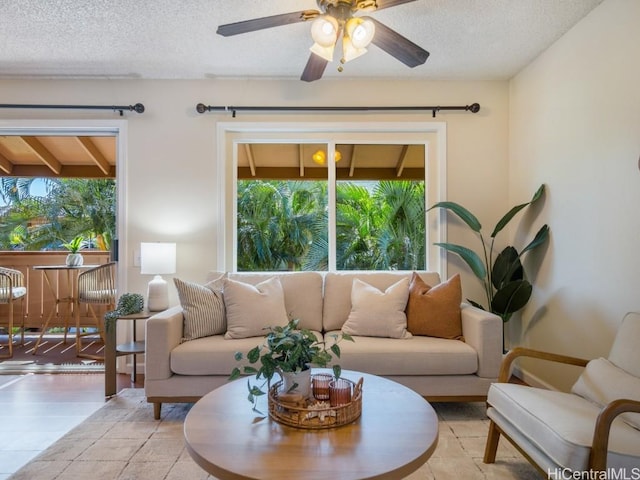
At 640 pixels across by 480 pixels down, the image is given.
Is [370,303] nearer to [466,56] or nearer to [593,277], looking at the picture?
[593,277]

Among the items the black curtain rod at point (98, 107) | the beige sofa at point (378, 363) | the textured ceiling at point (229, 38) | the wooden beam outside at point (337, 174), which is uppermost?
the textured ceiling at point (229, 38)

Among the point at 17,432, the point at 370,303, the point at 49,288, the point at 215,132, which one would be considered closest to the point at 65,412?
the point at 17,432

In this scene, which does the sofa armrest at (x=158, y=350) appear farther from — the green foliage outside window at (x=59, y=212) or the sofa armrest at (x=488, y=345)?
the sofa armrest at (x=488, y=345)

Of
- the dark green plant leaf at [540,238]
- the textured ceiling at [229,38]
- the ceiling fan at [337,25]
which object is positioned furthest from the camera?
the dark green plant leaf at [540,238]

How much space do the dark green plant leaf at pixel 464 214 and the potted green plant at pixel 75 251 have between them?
3372 millimetres

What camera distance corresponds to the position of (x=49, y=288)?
13.1ft

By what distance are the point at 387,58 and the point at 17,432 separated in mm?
3615

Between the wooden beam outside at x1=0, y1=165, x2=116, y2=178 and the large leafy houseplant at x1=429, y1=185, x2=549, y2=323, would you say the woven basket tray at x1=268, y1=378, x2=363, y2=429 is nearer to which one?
the large leafy houseplant at x1=429, y1=185, x2=549, y2=323

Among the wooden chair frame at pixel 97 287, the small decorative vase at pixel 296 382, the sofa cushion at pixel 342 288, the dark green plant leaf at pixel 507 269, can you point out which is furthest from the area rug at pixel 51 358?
the dark green plant leaf at pixel 507 269

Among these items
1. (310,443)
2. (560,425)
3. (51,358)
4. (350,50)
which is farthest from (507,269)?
(51,358)

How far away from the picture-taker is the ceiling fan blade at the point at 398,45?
75.4 inches

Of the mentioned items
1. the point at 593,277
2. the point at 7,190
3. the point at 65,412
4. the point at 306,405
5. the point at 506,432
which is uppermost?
the point at 7,190

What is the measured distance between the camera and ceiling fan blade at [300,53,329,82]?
2.18 m

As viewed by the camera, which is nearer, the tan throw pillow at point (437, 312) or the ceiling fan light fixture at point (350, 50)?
the ceiling fan light fixture at point (350, 50)
